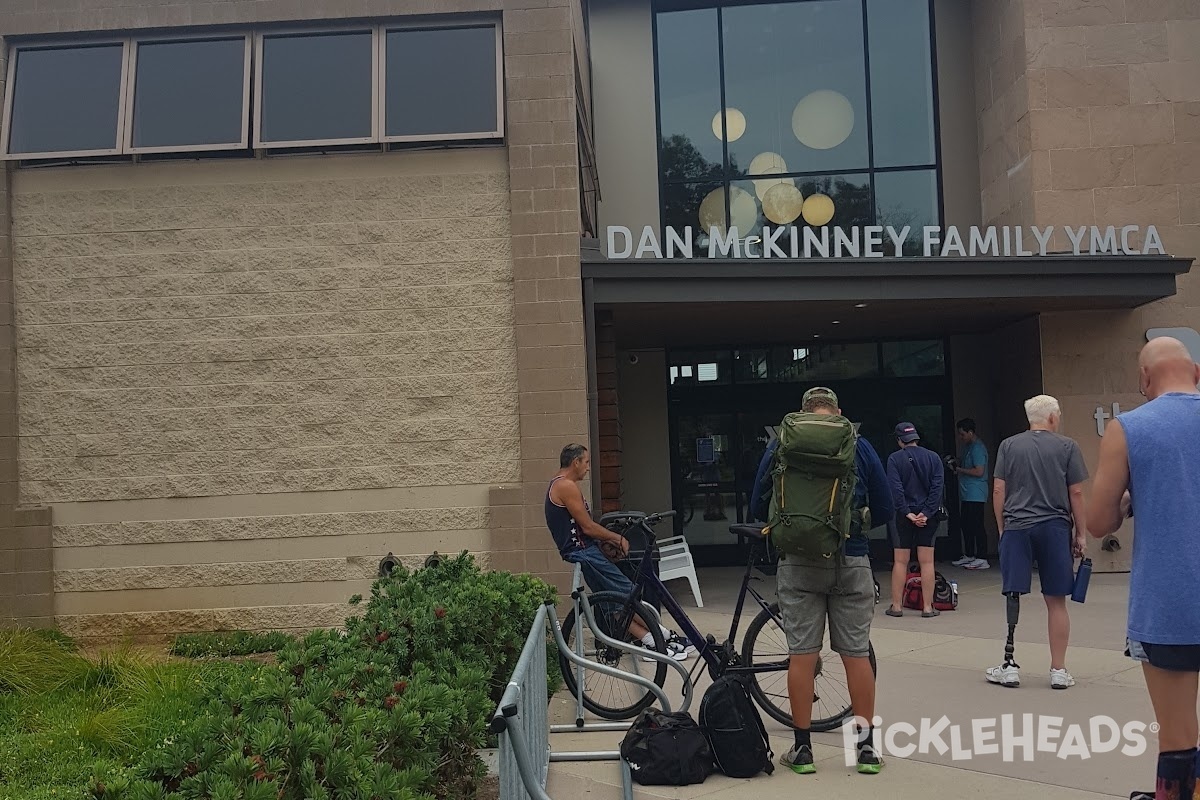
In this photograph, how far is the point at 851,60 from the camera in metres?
15.0

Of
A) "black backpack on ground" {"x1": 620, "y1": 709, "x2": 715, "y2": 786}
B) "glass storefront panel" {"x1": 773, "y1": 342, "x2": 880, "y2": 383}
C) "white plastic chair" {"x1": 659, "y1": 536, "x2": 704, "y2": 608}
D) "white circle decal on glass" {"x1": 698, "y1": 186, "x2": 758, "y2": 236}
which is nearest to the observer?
"black backpack on ground" {"x1": 620, "y1": 709, "x2": 715, "y2": 786}

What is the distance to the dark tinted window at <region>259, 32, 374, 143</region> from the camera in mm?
10195

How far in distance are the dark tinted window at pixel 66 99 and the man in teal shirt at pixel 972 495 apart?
34.2ft

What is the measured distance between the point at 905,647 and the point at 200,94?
835cm

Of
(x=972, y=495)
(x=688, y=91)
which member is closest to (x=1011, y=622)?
(x=972, y=495)

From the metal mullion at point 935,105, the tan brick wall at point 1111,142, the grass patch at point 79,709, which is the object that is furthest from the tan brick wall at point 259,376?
the metal mullion at point 935,105

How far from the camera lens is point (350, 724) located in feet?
11.5

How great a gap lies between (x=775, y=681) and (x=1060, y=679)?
196 centimetres

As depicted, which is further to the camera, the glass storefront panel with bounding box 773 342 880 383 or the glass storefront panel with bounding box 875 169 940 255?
the glass storefront panel with bounding box 773 342 880 383

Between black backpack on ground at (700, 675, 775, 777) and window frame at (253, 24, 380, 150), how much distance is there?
6793 millimetres

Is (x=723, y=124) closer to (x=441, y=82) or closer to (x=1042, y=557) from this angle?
(x=441, y=82)

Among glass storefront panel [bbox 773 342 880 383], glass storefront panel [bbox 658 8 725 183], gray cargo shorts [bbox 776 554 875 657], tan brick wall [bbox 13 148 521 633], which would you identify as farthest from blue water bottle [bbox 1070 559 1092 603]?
glass storefront panel [bbox 658 8 725 183]

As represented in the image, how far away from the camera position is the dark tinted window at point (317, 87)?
33.4 ft

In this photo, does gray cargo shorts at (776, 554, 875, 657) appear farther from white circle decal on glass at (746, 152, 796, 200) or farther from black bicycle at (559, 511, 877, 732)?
white circle decal on glass at (746, 152, 796, 200)
